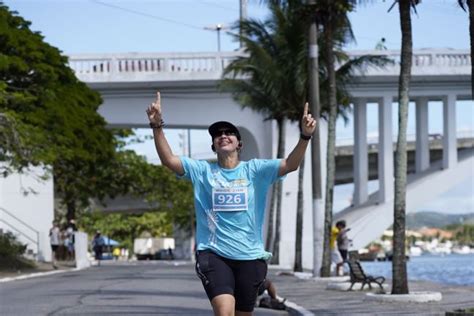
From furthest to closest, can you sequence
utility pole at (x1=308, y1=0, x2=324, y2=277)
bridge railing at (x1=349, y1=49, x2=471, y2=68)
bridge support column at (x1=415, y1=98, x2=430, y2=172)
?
bridge support column at (x1=415, y1=98, x2=430, y2=172)
bridge railing at (x1=349, y1=49, x2=471, y2=68)
utility pole at (x1=308, y1=0, x2=324, y2=277)

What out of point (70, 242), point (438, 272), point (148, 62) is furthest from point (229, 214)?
point (438, 272)

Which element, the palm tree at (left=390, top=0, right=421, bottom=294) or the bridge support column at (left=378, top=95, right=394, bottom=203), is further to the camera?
the bridge support column at (left=378, top=95, right=394, bottom=203)

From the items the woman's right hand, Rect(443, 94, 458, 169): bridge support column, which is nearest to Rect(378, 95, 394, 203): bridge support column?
Rect(443, 94, 458, 169): bridge support column

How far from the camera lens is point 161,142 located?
335 inches

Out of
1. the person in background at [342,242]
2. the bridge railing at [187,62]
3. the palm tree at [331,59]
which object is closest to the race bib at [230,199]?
the palm tree at [331,59]

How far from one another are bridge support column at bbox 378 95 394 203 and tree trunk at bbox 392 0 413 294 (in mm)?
31782

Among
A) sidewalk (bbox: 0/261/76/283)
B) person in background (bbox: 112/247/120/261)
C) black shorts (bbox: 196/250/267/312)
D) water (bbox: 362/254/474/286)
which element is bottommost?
person in background (bbox: 112/247/120/261)

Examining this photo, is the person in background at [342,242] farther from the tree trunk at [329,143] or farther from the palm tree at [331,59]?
the palm tree at [331,59]

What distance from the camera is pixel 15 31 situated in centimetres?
3747

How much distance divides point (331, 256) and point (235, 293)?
945 inches

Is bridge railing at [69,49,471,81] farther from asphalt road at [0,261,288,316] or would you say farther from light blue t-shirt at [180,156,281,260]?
light blue t-shirt at [180,156,281,260]

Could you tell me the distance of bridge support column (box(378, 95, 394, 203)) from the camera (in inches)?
2062

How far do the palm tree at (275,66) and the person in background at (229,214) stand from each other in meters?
28.4

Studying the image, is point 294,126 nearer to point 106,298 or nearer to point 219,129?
point 106,298
